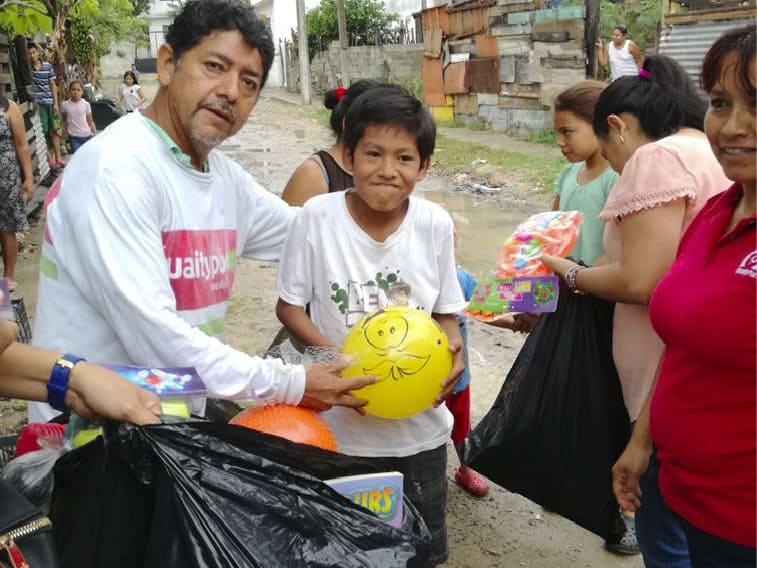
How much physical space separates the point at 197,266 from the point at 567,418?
132cm

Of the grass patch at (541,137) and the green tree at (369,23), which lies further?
the green tree at (369,23)


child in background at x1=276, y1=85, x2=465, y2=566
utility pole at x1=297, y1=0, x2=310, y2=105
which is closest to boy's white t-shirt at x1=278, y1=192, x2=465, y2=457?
child in background at x1=276, y1=85, x2=465, y2=566

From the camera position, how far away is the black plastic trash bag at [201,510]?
1270 millimetres

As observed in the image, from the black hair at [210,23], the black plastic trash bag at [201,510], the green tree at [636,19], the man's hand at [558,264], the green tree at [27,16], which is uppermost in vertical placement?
the green tree at [636,19]

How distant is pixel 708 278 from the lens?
1.48 meters

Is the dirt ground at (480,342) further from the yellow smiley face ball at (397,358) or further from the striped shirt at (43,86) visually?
the striped shirt at (43,86)

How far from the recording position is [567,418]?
2.40 meters

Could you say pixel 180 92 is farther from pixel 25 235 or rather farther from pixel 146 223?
pixel 25 235

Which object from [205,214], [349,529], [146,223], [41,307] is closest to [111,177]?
[146,223]

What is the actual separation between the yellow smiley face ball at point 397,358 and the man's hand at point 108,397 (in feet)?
1.92

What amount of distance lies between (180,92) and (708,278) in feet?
4.23

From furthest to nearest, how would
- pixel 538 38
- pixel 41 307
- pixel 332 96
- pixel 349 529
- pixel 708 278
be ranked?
pixel 538 38 < pixel 332 96 < pixel 41 307 < pixel 708 278 < pixel 349 529

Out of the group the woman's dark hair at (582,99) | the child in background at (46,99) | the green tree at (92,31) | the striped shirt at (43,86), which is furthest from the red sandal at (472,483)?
the green tree at (92,31)

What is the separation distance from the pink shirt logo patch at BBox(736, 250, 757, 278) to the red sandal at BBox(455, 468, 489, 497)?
2.09 meters
